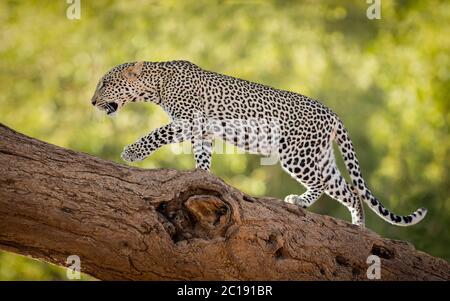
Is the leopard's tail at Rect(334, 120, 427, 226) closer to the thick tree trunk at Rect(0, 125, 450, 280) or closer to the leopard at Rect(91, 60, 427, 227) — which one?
the leopard at Rect(91, 60, 427, 227)

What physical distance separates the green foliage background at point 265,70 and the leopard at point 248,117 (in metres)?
10.3

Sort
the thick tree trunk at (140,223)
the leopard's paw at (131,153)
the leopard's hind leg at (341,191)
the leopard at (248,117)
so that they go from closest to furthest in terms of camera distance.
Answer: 1. the thick tree trunk at (140,223)
2. the leopard's paw at (131,153)
3. the leopard at (248,117)
4. the leopard's hind leg at (341,191)

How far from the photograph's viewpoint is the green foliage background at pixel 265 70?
79.7 ft

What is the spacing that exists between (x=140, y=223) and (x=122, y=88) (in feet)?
12.0

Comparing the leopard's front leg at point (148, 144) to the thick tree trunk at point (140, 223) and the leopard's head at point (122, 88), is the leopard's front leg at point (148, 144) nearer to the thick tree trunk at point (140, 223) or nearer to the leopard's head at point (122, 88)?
the leopard's head at point (122, 88)

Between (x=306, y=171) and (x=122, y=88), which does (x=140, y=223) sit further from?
(x=306, y=171)

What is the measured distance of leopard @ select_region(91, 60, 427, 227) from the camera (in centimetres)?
1177

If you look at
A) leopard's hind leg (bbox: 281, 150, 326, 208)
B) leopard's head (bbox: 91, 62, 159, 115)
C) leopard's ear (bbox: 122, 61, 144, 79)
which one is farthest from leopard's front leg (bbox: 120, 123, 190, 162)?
leopard's hind leg (bbox: 281, 150, 326, 208)

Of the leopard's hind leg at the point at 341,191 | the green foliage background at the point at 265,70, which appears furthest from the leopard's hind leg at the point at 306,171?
the green foliage background at the point at 265,70

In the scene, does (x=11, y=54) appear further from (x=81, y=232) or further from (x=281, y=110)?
(x=81, y=232)

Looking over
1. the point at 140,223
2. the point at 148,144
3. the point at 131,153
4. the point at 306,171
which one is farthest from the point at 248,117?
the point at 140,223

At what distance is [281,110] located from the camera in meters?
12.2
